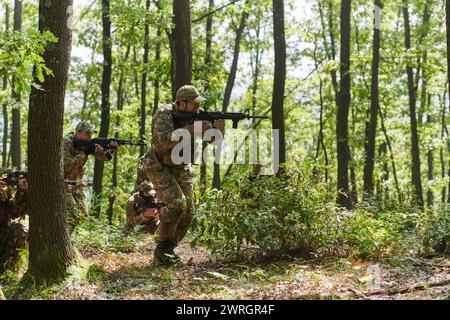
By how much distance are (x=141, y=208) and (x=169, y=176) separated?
14.7 feet

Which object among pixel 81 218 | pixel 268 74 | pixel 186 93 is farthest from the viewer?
pixel 268 74

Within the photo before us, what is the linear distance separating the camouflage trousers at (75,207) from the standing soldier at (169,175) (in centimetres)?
147

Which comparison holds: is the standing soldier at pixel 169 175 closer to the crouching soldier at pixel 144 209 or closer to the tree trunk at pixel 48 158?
the tree trunk at pixel 48 158

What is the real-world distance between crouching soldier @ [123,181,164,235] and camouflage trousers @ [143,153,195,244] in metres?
3.81

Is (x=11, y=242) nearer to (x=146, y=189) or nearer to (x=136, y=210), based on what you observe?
(x=136, y=210)

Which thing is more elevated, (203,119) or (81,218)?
(203,119)

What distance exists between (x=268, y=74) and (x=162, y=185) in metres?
25.7

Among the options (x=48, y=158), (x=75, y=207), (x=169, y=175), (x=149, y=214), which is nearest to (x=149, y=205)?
(x=149, y=214)

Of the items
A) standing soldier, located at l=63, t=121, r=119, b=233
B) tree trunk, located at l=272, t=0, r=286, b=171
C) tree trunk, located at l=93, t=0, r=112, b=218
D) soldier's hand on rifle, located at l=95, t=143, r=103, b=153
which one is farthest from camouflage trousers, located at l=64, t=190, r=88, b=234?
tree trunk, located at l=93, t=0, r=112, b=218

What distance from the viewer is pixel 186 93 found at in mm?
7473

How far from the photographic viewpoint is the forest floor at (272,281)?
4977mm

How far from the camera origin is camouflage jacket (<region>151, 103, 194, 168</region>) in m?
7.27
